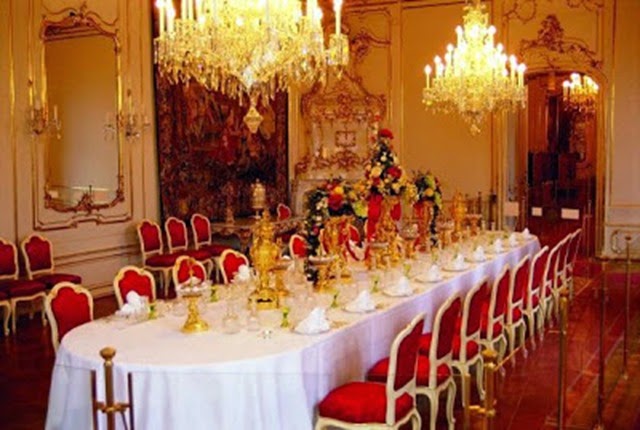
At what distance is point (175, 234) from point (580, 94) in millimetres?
11163

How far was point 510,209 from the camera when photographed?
12.6m

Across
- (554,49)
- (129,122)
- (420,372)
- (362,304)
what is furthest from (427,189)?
(554,49)

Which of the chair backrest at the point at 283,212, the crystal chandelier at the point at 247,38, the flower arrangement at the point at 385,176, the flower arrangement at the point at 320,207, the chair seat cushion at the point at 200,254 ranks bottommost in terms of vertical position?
the chair seat cushion at the point at 200,254

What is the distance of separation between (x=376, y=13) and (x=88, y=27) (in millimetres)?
5459

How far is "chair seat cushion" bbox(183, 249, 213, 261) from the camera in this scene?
10148 millimetres

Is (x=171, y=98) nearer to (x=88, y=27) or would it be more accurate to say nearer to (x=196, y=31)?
(x=88, y=27)

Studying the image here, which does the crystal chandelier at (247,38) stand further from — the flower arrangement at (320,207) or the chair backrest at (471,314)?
the chair backrest at (471,314)

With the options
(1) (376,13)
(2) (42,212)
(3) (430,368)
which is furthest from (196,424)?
(1) (376,13)

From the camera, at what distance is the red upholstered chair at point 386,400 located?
406 centimetres

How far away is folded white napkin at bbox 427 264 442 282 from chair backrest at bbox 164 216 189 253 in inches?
188

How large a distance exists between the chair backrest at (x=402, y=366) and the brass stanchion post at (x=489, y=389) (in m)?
0.73

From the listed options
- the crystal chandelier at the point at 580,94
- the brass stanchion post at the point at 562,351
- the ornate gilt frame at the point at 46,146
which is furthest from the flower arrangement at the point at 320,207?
the crystal chandelier at the point at 580,94

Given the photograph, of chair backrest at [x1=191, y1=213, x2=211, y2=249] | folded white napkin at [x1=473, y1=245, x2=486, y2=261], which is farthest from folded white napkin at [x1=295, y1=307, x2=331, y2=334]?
chair backrest at [x1=191, y1=213, x2=211, y2=249]

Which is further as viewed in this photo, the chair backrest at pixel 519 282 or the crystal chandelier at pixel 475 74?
the crystal chandelier at pixel 475 74
